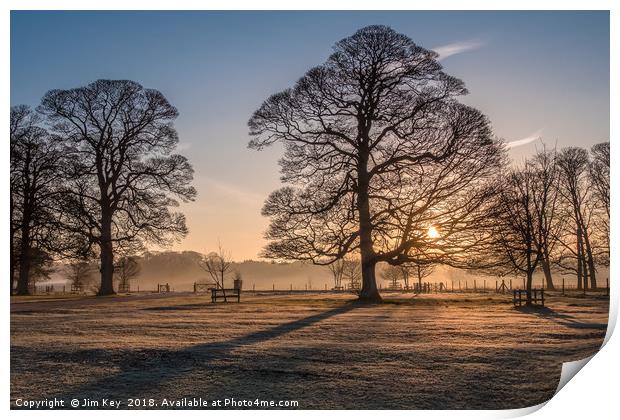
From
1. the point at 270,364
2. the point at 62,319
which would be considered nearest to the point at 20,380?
the point at 270,364

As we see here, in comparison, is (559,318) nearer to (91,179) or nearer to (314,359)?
(314,359)

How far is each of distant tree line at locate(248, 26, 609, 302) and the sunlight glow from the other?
0.04 meters

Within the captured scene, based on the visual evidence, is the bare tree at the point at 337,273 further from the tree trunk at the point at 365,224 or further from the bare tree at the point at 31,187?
Answer: the bare tree at the point at 31,187

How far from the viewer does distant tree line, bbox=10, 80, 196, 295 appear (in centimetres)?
1459

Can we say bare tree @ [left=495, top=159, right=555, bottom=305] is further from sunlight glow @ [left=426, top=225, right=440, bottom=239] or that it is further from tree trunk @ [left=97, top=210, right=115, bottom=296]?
tree trunk @ [left=97, top=210, right=115, bottom=296]

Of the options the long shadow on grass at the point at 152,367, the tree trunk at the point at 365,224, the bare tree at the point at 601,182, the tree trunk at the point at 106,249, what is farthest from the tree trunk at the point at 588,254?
the tree trunk at the point at 106,249

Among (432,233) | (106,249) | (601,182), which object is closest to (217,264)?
(106,249)

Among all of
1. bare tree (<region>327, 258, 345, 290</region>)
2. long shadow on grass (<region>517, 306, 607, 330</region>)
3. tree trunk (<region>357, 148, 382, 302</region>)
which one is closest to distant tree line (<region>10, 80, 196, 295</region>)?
tree trunk (<region>357, 148, 382, 302</region>)

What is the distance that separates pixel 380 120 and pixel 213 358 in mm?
11724

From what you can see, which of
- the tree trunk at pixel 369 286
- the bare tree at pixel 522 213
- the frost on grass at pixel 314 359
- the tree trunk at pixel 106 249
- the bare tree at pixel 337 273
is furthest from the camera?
the bare tree at pixel 337 273

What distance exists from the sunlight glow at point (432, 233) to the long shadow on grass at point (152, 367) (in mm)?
7748

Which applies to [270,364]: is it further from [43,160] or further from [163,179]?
[163,179]

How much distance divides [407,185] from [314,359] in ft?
32.6

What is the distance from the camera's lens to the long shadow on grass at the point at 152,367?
8.21 metres
